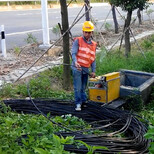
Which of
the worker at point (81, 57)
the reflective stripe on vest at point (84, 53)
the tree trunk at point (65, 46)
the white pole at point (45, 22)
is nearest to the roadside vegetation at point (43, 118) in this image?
the tree trunk at point (65, 46)

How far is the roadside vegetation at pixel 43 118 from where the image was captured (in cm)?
344

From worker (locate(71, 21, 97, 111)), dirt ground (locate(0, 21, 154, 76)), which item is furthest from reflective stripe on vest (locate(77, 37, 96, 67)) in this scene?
dirt ground (locate(0, 21, 154, 76))

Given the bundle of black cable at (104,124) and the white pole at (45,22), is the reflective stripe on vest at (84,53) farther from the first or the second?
the white pole at (45,22)

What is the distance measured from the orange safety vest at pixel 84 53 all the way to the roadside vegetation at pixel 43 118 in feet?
3.25

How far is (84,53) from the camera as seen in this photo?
602 centimetres

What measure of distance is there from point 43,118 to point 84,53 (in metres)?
1.43

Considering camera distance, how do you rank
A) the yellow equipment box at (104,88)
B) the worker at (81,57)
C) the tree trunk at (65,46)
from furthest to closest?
1. the tree trunk at (65,46)
2. the yellow equipment box at (104,88)
3. the worker at (81,57)

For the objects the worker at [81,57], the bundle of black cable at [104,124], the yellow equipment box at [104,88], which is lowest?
the bundle of black cable at [104,124]

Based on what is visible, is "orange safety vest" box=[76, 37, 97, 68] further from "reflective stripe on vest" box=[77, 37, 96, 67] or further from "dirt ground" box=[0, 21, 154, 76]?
"dirt ground" box=[0, 21, 154, 76]

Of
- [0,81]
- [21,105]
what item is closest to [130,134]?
[21,105]

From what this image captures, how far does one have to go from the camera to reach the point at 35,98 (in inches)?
264

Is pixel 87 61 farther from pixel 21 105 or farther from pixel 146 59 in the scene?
pixel 146 59

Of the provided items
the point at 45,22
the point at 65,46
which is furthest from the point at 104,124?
the point at 45,22

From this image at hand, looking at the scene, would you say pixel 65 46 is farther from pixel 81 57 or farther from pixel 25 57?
pixel 25 57
